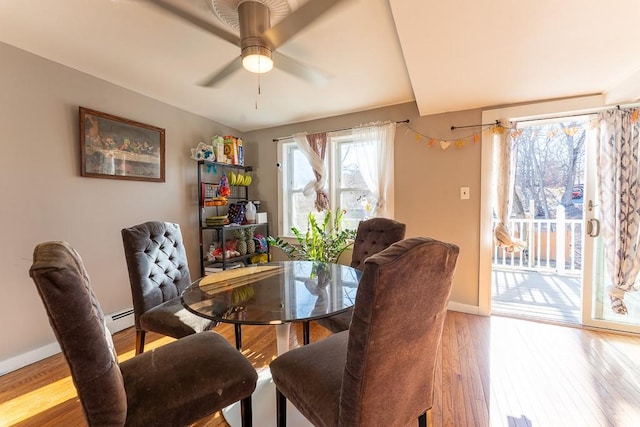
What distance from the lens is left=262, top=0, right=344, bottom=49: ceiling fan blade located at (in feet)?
3.97

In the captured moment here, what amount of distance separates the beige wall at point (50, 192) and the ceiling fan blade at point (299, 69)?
1845 millimetres

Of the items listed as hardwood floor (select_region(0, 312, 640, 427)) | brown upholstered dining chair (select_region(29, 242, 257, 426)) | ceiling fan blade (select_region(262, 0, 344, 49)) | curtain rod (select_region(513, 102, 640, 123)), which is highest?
ceiling fan blade (select_region(262, 0, 344, 49))

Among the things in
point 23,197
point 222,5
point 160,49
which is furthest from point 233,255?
point 222,5

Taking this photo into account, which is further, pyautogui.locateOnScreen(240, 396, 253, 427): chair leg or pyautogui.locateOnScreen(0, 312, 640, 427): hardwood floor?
pyautogui.locateOnScreen(0, 312, 640, 427): hardwood floor

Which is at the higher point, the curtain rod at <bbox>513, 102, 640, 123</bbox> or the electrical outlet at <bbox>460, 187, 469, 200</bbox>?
the curtain rod at <bbox>513, 102, 640, 123</bbox>

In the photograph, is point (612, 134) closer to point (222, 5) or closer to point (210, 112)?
point (222, 5)

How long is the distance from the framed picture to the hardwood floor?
1497 millimetres

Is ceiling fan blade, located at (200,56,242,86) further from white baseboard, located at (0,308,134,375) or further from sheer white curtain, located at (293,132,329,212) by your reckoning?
white baseboard, located at (0,308,134,375)

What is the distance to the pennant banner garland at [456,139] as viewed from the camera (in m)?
2.60

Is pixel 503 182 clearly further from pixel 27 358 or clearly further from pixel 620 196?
pixel 27 358

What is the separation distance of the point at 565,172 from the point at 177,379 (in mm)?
5437

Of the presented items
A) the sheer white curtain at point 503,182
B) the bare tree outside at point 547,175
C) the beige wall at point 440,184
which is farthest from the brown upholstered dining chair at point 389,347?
the bare tree outside at point 547,175

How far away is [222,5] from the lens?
136cm

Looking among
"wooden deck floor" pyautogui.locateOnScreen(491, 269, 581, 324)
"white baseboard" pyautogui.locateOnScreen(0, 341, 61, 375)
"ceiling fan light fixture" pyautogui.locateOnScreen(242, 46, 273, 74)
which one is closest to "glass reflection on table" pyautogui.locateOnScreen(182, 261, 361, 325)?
"ceiling fan light fixture" pyautogui.locateOnScreen(242, 46, 273, 74)
